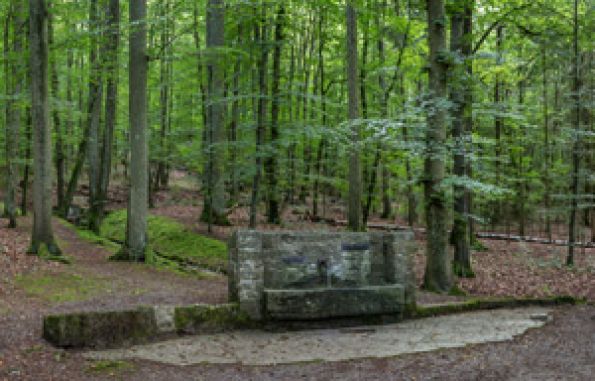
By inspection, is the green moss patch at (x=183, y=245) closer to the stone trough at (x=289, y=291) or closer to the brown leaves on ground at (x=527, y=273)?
the stone trough at (x=289, y=291)

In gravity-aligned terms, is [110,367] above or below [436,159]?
below

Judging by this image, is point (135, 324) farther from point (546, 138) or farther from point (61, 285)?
point (546, 138)

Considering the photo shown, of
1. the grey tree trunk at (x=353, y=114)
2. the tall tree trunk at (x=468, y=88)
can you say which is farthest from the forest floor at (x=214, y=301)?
the tall tree trunk at (x=468, y=88)

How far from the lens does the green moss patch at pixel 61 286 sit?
8938 mm

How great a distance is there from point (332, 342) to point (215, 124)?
10.4m

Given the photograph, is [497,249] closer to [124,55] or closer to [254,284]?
[254,284]

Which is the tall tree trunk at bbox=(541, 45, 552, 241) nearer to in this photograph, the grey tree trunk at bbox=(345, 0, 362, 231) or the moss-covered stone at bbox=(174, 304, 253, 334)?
the grey tree trunk at bbox=(345, 0, 362, 231)

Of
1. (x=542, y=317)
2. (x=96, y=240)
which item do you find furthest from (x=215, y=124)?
(x=542, y=317)

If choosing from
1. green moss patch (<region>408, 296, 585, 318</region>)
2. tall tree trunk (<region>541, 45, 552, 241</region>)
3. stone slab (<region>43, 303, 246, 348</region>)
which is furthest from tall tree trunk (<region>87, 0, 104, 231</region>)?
tall tree trunk (<region>541, 45, 552, 241</region>)

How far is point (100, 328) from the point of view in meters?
6.53

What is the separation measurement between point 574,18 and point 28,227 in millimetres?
16844

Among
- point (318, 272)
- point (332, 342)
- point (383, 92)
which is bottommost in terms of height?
point (332, 342)

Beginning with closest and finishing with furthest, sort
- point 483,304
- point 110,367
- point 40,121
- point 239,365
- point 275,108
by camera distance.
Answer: point 110,367 → point 239,365 → point 483,304 → point 40,121 → point 275,108

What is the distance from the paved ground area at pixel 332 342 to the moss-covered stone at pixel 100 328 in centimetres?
26
